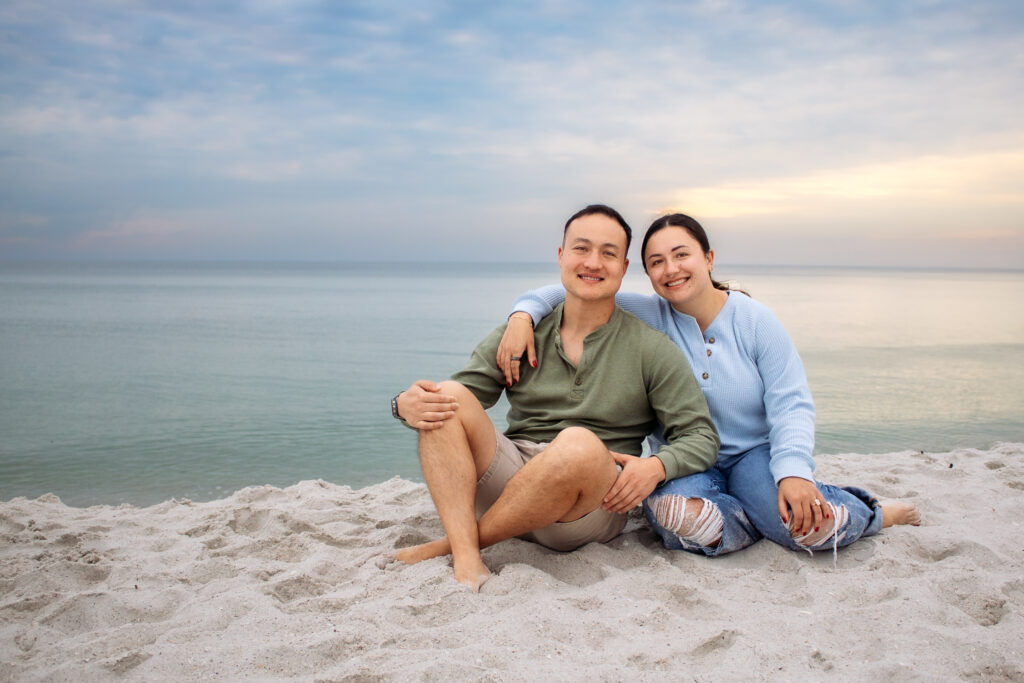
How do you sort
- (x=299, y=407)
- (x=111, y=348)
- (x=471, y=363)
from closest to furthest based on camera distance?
(x=471, y=363) → (x=299, y=407) → (x=111, y=348)

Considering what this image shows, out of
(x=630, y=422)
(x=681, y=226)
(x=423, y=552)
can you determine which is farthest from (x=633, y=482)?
(x=681, y=226)

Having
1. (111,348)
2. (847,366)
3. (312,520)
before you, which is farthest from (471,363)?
(111,348)

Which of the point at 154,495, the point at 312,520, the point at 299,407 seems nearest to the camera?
the point at 312,520

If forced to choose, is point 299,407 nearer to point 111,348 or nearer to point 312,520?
point 312,520

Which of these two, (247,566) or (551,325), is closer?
(247,566)

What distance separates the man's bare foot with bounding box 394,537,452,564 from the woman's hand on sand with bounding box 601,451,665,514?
795 mm

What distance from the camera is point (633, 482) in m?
3.06

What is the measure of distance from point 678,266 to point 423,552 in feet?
5.92

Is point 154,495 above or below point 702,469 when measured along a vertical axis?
below

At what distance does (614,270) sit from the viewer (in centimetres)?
340

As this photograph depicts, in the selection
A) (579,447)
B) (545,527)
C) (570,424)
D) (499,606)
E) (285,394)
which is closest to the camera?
(499,606)

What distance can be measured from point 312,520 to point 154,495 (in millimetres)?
2343

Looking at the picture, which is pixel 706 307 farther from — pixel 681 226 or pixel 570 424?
pixel 570 424

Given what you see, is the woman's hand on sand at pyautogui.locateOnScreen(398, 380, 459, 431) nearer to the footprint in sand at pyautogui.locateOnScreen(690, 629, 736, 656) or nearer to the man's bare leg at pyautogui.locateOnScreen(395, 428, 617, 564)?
the man's bare leg at pyautogui.locateOnScreen(395, 428, 617, 564)
